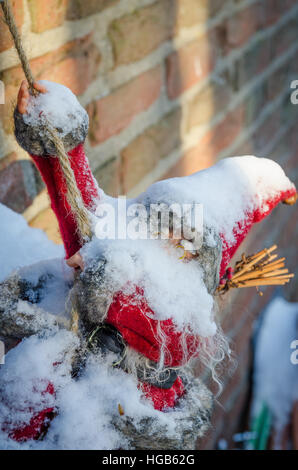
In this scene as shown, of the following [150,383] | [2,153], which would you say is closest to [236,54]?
[2,153]

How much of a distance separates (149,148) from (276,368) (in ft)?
2.64

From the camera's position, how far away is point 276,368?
1253 millimetres

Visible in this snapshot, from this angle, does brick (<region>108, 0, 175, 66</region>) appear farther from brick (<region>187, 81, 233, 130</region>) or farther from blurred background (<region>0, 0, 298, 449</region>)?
brick (<region>187, 81, 233, 130</region>)

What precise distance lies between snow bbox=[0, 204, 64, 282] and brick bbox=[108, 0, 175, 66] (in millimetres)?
269

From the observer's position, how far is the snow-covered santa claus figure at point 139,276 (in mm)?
301

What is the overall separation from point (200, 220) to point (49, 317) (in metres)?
0.13

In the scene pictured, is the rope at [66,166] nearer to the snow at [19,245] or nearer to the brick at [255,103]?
the snow at [19,245]

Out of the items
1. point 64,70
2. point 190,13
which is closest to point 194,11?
point 190,13

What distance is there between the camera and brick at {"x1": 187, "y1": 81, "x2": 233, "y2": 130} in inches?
32.5

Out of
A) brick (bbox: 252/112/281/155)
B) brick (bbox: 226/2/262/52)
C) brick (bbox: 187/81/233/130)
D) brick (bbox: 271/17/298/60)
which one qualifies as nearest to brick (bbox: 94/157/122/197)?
brick (bbox: 187/81/233/130)

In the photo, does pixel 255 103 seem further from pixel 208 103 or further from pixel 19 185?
pixel 19 185

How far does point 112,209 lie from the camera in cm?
33
